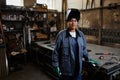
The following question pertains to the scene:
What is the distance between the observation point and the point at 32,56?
4816 mm

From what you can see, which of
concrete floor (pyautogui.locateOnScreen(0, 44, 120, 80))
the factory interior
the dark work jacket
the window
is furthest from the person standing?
the window

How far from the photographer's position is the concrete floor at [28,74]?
10.9 ft

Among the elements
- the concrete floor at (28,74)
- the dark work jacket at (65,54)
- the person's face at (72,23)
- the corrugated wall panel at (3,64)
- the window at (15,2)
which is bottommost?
the concrete floor at (28,74)

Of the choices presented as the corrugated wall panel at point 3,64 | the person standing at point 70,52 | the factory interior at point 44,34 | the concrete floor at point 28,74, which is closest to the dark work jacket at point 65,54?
the person standing at point 70,52

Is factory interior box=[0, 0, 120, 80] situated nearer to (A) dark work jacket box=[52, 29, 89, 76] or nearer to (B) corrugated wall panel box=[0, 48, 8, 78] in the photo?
(B) corrugated wall panel box=[0, 48, 8, 78]

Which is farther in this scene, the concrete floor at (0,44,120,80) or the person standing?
the concrete floor at (0,44,120,80)

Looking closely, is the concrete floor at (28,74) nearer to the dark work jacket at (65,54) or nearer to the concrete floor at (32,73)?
the concrete floor at (32,73)

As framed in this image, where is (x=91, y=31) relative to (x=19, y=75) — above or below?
above

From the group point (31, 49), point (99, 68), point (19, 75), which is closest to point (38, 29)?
point (31, 49)

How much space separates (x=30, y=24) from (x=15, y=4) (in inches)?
33.8

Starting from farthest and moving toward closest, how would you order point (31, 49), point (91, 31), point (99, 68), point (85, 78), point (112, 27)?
point (31, 49) → point (91, 31) → point (112, 27) → point (85, 78) → point (99, 68)

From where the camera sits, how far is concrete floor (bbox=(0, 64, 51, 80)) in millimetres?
3320

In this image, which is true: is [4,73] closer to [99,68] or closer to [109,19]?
[99,68]

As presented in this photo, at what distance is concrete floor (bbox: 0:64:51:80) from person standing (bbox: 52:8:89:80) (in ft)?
5.40
